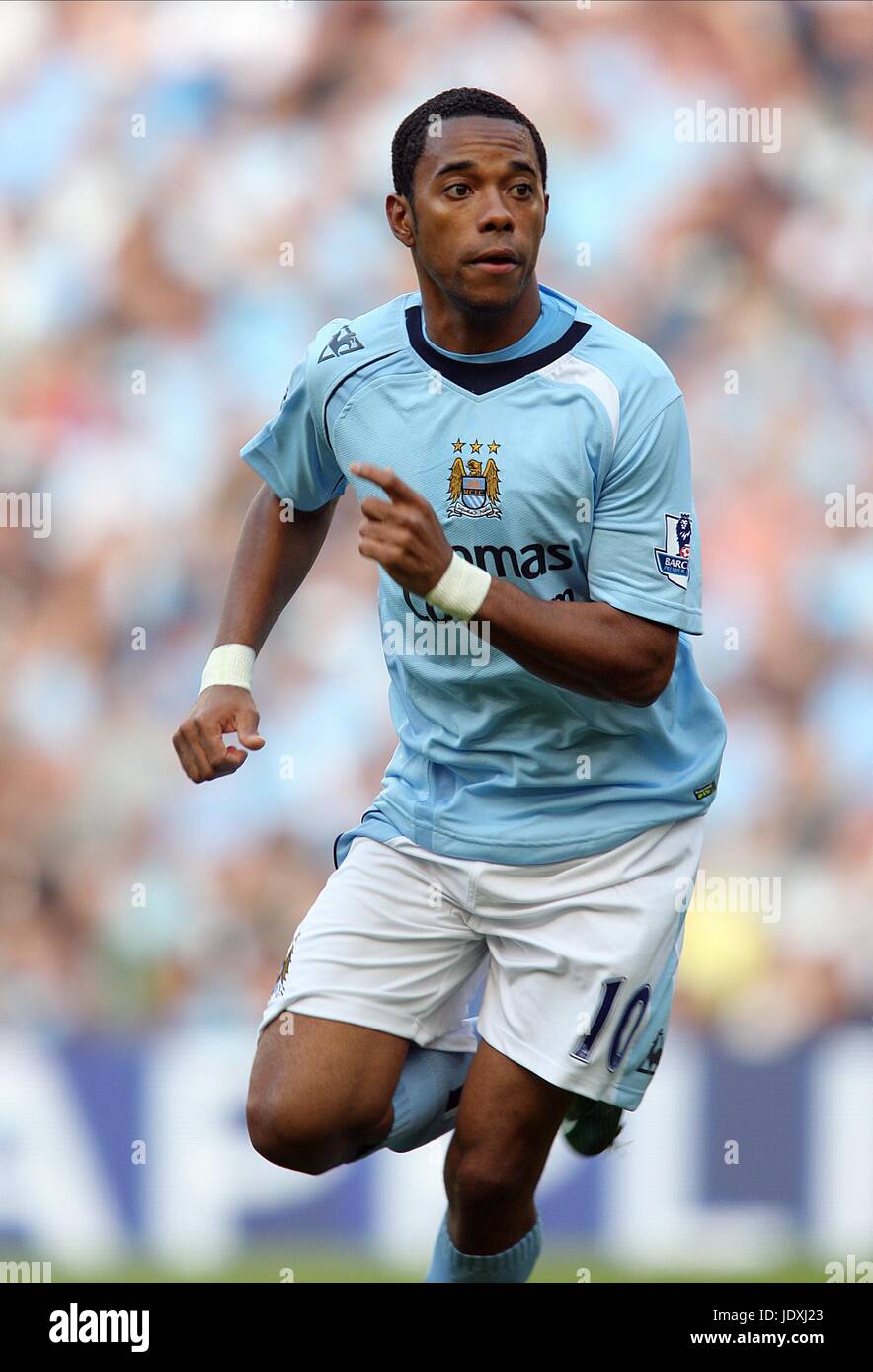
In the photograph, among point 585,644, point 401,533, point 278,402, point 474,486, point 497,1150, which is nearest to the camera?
point 401,533

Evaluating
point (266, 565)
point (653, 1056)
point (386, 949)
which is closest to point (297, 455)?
point (266, 565)

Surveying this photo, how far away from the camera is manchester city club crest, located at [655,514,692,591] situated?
297 cm

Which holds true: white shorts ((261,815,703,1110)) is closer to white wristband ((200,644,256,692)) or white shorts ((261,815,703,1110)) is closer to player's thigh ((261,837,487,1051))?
player's thigh ((261,837,487,1051))

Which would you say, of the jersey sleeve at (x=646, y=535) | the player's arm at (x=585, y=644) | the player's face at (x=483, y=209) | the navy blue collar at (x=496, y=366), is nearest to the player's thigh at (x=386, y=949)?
the player's arm at (x=585, y=644)

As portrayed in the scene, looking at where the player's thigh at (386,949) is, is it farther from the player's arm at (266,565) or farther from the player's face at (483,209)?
the player's face at (483,209)

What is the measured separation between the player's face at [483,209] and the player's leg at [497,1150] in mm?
1326

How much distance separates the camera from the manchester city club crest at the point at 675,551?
2.97 metres

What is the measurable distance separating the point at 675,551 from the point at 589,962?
731mm

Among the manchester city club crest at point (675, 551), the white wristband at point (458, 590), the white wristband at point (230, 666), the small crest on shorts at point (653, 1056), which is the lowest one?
the small crest on shorts at point (653, 1056)

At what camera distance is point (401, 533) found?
8.70ft

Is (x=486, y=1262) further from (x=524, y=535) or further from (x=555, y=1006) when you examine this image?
(x=524, y=535)

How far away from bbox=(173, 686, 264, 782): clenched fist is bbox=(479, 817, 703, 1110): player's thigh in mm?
503

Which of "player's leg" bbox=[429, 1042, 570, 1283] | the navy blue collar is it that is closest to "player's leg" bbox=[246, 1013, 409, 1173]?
"player's leg" bbox=[429, 1042, 570, 1283]
